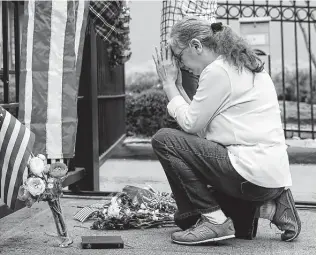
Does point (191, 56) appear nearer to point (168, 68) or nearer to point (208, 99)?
point (168, 68)

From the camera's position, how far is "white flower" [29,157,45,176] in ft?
11.4

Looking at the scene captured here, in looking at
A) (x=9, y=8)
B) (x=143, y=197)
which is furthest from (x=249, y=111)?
(x=9, y=8)

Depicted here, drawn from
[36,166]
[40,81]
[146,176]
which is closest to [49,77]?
[40,81]

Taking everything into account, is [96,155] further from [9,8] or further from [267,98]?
Answer: [267,98]

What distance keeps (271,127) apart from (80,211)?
5.17ft

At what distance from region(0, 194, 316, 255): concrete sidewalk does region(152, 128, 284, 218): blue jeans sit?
24cm

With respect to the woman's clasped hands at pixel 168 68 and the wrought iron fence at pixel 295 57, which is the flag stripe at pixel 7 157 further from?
the wrought iron fence at pixel 295 57

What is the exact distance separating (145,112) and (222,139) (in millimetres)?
6523

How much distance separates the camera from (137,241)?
3850 millimetres

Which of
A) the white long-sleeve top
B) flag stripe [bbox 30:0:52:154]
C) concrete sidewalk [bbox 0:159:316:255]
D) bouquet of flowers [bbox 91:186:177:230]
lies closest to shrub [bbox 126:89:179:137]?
concrete sidewalk [bbox 0:159:316:255]

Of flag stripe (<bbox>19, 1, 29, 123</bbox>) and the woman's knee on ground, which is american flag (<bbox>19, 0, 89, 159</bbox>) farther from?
the woman's knee on ground

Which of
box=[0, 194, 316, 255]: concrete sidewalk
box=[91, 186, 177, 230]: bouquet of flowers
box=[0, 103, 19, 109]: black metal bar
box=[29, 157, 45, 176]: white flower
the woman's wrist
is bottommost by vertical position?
box=[0, 194, 316, 255]: concrete sidewalk

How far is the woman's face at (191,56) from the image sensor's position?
3.79 metres

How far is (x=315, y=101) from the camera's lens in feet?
38.0
